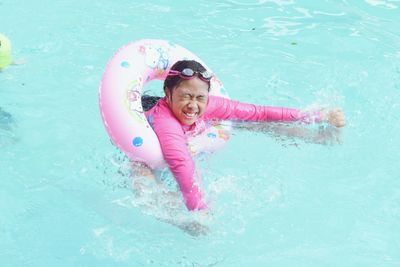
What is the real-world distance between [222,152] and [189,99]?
86cm

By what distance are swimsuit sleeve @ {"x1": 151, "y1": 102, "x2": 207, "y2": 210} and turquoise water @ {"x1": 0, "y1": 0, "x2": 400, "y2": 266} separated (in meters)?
0.43

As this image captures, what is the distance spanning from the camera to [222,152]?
565 cm

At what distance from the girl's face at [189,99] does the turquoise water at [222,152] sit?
0.56 metres

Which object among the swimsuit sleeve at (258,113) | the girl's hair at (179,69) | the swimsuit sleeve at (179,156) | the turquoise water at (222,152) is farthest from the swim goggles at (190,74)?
the turquoise water at (222,152)

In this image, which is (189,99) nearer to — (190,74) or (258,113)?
(190,74)

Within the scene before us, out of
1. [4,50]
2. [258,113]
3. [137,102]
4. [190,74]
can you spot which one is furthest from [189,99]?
[4,50]

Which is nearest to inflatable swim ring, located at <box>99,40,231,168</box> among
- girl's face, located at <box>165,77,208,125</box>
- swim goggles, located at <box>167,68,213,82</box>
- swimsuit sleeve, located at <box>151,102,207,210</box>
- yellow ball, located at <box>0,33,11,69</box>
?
swimsuit sleeve, located at <box>151,102,207,210</box>

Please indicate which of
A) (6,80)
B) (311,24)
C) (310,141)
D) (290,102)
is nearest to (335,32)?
(311,24)

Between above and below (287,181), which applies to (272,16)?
above

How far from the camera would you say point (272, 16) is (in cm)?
835

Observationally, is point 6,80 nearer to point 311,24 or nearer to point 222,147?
point 222,147

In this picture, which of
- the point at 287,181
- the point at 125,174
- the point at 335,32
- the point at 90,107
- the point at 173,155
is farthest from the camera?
the point at 335,32

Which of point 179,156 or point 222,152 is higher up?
point 179,156

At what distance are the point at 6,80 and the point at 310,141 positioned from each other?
10.4ft
